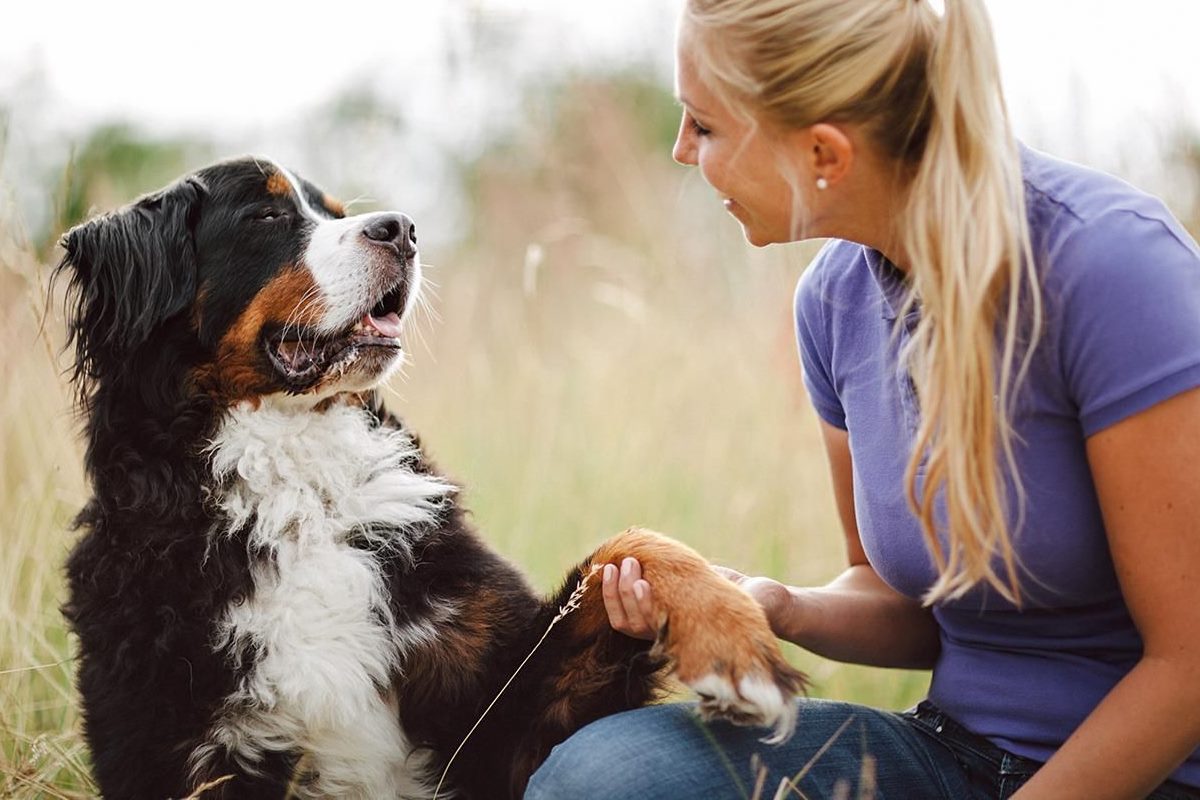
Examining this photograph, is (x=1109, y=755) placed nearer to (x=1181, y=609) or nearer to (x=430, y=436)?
(x=1181, y=609)

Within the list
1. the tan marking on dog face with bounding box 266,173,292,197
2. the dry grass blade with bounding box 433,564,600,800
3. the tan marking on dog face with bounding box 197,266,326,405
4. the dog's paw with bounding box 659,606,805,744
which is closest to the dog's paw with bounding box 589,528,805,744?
the dog's paw with bounding box 659,606,805,744

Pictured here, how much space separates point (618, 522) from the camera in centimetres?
412

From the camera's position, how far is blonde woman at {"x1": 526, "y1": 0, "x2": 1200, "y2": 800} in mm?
1644

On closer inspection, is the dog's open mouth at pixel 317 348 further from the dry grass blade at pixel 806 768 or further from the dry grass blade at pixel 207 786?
the dry grass blade at pixel 806 768

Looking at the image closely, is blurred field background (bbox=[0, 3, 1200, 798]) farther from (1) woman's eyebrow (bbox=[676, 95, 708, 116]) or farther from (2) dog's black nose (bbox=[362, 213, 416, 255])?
(1) woman's eyebrow (bbox=[676, 95, 708, 116])

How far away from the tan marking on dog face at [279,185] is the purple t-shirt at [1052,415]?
1.20 meters

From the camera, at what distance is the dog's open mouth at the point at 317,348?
2342 mm

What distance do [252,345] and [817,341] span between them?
1.13 m

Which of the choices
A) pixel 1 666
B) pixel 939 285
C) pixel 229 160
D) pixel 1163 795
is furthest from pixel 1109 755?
pixel 1 666

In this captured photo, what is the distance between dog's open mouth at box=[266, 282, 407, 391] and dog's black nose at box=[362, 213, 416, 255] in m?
0.17

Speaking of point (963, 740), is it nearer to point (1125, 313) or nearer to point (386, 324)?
point (1125, 313)

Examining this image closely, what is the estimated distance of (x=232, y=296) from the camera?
7.91ft

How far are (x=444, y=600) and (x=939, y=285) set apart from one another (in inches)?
42.5

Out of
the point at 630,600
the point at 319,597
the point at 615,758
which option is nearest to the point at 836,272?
the point at 630,600
